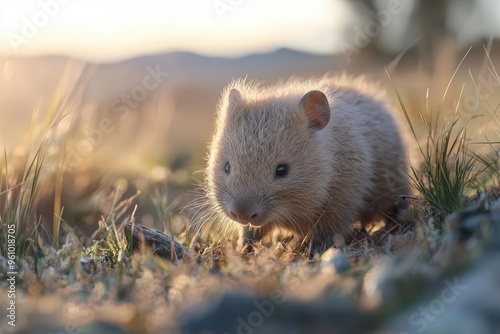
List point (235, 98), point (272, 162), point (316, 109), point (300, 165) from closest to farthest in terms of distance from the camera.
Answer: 1. point (272, 162)
2. point (300, 165)
3. point (316, 109)
4. point (235, 98)

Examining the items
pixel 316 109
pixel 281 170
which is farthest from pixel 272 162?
Answer: pixel 316 109

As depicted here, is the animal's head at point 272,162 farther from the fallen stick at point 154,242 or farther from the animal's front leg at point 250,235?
the fallen stick at point 154,242

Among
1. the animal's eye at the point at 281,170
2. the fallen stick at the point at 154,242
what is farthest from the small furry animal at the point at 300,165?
the fallen stick at the point at 154,242

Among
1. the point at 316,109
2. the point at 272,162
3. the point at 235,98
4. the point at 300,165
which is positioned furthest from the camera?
the point at 235,98

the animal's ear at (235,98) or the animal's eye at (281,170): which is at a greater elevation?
the animal's ear at (235,98)

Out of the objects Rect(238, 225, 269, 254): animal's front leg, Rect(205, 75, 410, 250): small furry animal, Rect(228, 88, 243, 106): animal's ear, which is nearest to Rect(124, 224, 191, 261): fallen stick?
Rect(205, 75, 410, 250): small furry animal

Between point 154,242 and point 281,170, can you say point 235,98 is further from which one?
point 154,242

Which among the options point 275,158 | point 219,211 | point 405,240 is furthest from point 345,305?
point 219,211

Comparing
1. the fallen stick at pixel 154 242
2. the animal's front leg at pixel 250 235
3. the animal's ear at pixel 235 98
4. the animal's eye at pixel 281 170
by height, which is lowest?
the animal's front leg at pixel 250 235
